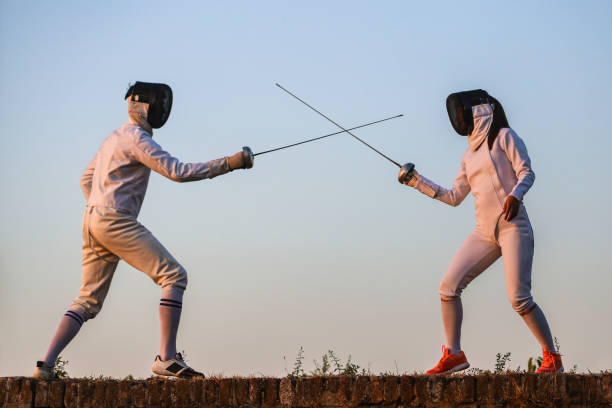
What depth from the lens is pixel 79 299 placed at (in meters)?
6.16

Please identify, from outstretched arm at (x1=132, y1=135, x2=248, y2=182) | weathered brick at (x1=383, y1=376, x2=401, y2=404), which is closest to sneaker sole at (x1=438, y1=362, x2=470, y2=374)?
weathered brick at (x1=383, y1=376, x2=401, y2=404)

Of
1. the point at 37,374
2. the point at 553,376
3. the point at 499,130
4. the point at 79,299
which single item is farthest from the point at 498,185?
the point at 37,374

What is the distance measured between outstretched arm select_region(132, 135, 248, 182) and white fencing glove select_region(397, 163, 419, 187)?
5.07 ft

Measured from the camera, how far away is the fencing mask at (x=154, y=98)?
Result: 6406 mm

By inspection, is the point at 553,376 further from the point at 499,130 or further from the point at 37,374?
the point at 37,374

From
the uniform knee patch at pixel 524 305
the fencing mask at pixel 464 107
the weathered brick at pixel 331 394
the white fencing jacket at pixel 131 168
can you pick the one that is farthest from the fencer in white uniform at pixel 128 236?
the uniform knee patch at pixel 524 305

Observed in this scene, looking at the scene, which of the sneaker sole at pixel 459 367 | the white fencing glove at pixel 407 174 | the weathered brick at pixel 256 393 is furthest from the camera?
the white fencing glove at pixel 407 174

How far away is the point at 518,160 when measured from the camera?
6.16 meters

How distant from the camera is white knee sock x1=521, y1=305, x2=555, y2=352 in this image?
596 centimetres

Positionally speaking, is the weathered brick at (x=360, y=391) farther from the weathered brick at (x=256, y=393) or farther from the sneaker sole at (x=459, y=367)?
the sneaker sole at (x=459, y=367)

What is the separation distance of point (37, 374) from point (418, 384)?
285 centimetres

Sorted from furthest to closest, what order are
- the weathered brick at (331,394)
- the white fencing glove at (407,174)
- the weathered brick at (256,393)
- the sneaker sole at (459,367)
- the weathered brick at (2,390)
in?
1. the white fencing glove at (407,174)
2. the sneaker sole at (459,367)
3. the weathered brick at (2,390)
4. the weathered brick at (256,393)
5. the weathered brick at (331,394)

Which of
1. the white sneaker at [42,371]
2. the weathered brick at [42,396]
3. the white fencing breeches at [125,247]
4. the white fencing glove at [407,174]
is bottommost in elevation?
the weathered brick at [42,396]

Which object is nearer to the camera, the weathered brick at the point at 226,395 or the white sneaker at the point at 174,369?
the weathered brick at the point at 226,395
